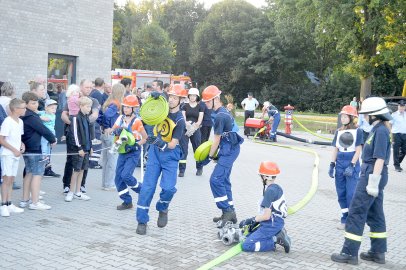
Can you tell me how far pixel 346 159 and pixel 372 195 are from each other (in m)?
1.74

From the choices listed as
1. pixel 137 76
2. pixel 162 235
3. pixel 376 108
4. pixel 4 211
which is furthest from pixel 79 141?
pixel 137 76

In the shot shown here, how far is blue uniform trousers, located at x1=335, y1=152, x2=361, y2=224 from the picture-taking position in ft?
24.3

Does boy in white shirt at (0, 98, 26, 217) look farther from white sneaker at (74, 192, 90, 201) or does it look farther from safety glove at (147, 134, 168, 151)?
safety glove at (147, 134, 168, 151)

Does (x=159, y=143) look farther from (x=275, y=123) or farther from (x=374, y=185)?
(x=275, y=123)

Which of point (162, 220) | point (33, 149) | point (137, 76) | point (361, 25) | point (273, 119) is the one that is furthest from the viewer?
point (361, 25)

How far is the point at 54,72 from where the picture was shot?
56.2ft

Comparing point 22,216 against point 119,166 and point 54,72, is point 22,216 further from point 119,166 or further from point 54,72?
point 54,72

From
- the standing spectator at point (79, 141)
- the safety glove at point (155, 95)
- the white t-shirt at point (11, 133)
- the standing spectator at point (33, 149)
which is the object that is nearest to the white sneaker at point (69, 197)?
the standing spectator at point (79, 141)

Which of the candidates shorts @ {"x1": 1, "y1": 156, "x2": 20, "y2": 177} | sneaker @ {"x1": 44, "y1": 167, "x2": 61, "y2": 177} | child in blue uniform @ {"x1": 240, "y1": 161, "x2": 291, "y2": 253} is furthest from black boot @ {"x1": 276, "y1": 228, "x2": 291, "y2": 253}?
sneaker @ {"x1": 44, "y1": 167, "x2": 61, "y2": 177}

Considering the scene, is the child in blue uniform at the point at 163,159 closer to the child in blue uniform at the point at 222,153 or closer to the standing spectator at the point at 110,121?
the child in blue uniform at the point at 222,153

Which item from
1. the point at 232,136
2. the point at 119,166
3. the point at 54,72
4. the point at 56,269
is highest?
the point at 54,72

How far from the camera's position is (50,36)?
1622cm

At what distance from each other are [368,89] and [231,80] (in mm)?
20852

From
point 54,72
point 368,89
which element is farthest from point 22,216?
point 368,89
